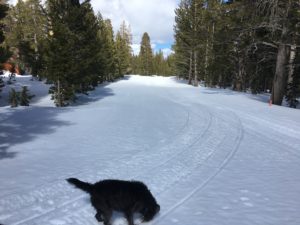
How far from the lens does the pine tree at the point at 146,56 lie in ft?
296

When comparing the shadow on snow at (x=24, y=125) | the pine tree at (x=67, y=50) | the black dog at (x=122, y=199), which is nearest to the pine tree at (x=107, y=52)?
the pine tree at (x=67, y=50)

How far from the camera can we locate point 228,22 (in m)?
22.0

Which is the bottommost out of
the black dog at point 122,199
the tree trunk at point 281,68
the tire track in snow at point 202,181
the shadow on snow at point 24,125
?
the shadow on snow at point 24,125

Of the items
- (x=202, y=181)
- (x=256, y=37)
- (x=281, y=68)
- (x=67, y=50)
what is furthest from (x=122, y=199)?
(x=256, y=37)

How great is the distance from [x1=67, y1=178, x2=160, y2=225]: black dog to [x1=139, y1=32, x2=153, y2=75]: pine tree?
8716cm

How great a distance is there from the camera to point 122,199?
4262 mm

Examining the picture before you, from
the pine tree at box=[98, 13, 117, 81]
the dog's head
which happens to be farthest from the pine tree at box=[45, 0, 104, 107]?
the pine tree at box=[98, 13, 117, 81]

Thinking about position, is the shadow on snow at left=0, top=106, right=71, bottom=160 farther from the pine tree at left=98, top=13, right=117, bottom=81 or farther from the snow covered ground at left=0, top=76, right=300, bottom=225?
the pine tree at left=98, top=13, right=117, bottom=81

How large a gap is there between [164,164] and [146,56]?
85542mm

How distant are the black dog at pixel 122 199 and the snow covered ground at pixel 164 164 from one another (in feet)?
1.36

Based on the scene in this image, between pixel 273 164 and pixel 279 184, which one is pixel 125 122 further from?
pixel 279 184

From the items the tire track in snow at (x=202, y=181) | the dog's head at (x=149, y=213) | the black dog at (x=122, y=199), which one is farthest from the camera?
the tire track in snow at (x=202, y=181)

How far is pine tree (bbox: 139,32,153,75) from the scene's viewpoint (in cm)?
9019

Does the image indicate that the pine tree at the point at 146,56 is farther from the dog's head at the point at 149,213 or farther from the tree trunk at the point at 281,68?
the dog's head at the point at 149,213
